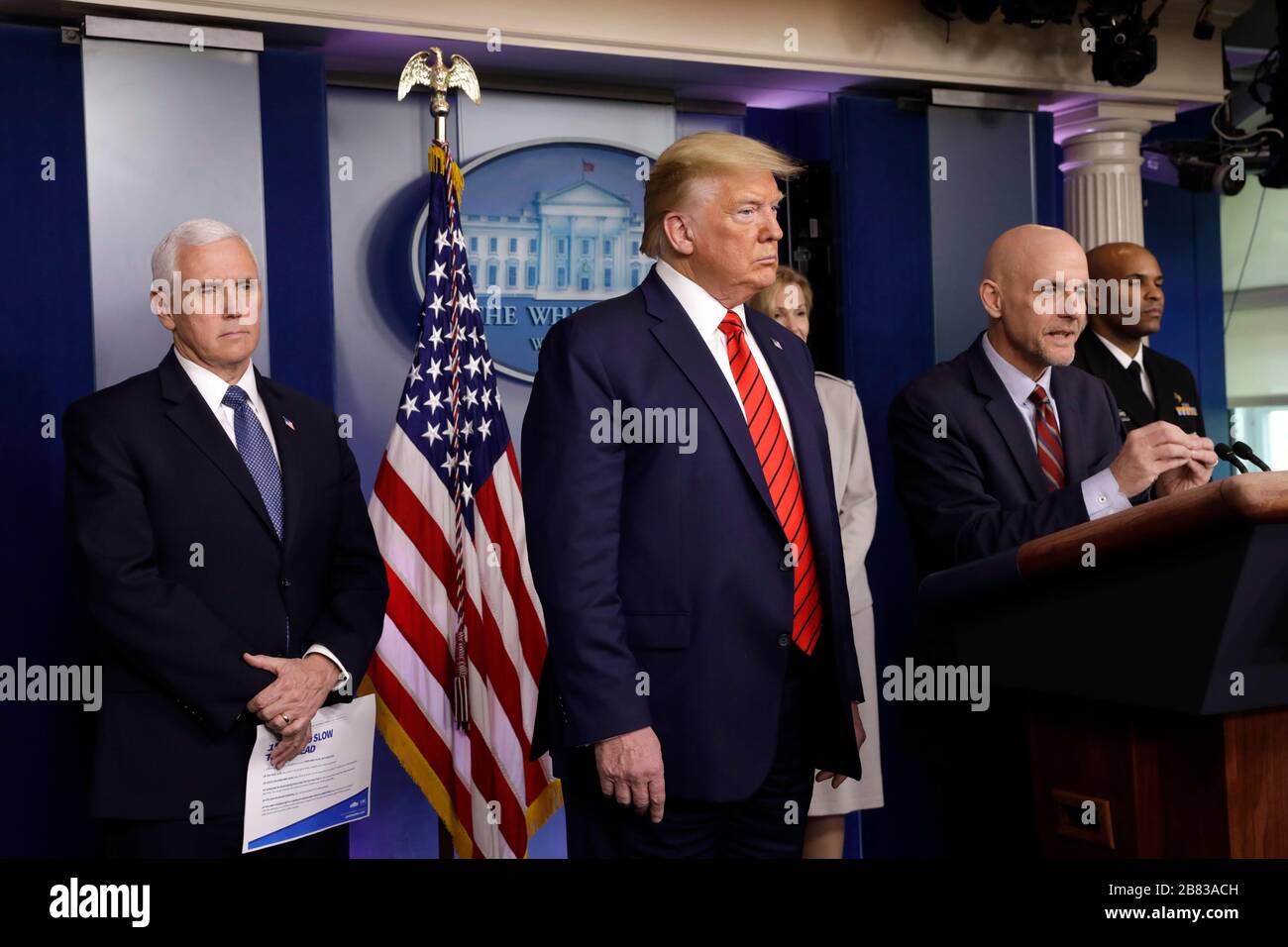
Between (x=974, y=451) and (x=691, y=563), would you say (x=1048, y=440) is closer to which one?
(x=974, y=451)

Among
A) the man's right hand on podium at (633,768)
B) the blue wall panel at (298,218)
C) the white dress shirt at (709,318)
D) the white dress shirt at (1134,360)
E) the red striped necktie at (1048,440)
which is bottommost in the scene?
the man's right hand on podium at (633,768)

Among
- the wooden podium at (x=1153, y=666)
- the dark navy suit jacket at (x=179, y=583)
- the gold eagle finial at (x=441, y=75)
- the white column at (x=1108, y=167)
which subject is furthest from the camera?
the white column at (x=1108, y=167)

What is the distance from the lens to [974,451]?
8.34ft

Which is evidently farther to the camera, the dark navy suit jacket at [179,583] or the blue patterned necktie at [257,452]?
the blue patterned necktie at [257,452]

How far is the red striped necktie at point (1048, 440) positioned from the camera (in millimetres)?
2553

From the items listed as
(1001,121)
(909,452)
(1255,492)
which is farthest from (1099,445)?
(1001,121)

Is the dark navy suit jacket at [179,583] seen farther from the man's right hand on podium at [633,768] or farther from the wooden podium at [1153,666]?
the wooden podium at [1153,666]

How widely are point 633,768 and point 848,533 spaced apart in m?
1.72

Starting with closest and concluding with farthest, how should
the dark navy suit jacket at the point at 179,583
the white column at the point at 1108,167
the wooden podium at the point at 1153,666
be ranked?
the wooden podium at the point at 1153,666 → the dark navy suit jacket at the point at 179,583 → the white column at the point at 1108,167

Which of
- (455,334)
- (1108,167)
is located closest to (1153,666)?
(455,334)

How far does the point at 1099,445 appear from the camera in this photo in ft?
8.60

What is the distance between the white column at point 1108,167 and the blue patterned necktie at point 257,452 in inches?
138

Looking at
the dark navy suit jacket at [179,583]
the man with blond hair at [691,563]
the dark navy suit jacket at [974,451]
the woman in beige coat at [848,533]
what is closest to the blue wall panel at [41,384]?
the dark navy suit jacket at [179,583]

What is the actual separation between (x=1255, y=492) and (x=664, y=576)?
2.75 feet
